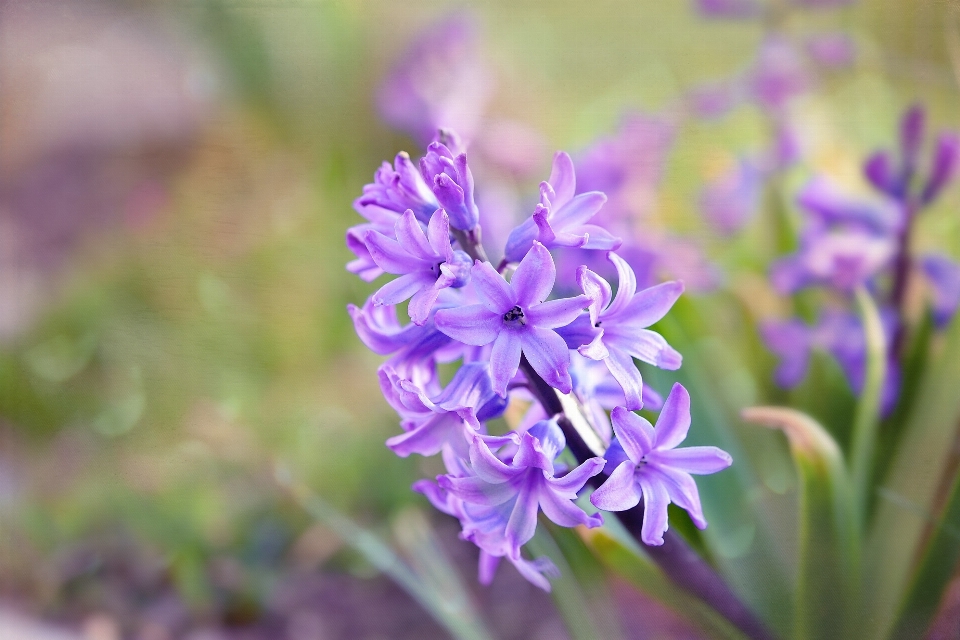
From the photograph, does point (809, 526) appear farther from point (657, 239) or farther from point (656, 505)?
point (657, 239)

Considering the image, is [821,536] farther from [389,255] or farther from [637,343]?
[389,255]

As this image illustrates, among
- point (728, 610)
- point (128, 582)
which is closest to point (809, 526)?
point (728, 610)

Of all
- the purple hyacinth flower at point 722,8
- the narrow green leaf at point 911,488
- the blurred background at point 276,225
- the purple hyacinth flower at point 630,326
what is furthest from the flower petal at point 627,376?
the purple hyacinth flower at point 722,8

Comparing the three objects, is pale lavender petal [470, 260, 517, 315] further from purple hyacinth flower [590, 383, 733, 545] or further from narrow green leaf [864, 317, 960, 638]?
narrow green leaf [864, 317, 960, 638]

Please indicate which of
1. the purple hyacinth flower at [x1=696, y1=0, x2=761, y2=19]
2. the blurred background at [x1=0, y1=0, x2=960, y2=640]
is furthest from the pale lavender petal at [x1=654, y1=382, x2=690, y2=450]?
the purple hyacinth flower at [x1=696, y1=0, x2=761, y2=19]

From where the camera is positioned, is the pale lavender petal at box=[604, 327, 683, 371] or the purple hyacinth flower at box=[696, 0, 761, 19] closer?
the pale lavender petal at box=[604, 327, 683, 371]

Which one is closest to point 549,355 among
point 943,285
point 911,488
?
point 911,488
